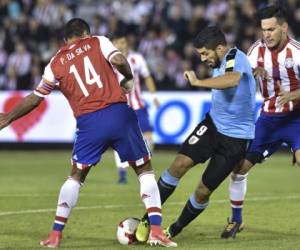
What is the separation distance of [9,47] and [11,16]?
1560mm

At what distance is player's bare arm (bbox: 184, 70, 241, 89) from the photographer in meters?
8.26

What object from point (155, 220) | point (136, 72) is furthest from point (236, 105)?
point (136, 72)

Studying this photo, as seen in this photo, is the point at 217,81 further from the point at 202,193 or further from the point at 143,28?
the point at 143,28

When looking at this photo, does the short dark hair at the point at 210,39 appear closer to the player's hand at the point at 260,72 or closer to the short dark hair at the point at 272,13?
the player's hand at the point at 260,72

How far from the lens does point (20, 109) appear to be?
28.9 feet

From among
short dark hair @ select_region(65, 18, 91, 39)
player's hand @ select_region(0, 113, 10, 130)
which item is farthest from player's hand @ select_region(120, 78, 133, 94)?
player's hand @ select_region(0, 113, 10, 130)

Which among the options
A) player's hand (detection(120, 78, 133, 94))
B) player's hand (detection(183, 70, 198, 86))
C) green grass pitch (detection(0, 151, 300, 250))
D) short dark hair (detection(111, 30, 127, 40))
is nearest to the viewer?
player's hand (detection(183, 70, 198, 86))

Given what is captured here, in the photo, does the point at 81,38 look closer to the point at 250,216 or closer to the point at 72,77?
the point at 72,77

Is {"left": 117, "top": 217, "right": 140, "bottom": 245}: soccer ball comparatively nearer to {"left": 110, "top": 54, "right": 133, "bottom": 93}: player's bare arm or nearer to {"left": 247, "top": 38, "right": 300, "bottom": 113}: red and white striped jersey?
{"left": 110, "top": 54, "right": 133, "bottom": 93}: player's bare arm

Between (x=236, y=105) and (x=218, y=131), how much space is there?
1.07 ft

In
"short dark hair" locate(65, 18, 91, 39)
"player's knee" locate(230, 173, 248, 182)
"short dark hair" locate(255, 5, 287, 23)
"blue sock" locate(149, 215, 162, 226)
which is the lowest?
"player's knee" locate(230, 173, 248, 182)

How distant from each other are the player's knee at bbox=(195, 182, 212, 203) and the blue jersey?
0.58m

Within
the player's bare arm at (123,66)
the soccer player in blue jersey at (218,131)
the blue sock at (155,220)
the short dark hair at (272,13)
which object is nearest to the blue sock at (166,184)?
the soccer player in blue jersey at (218,131)

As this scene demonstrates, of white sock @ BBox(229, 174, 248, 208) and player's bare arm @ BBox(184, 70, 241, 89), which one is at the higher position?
player's bare arm @ BBox(184, 70, 241, 89)
